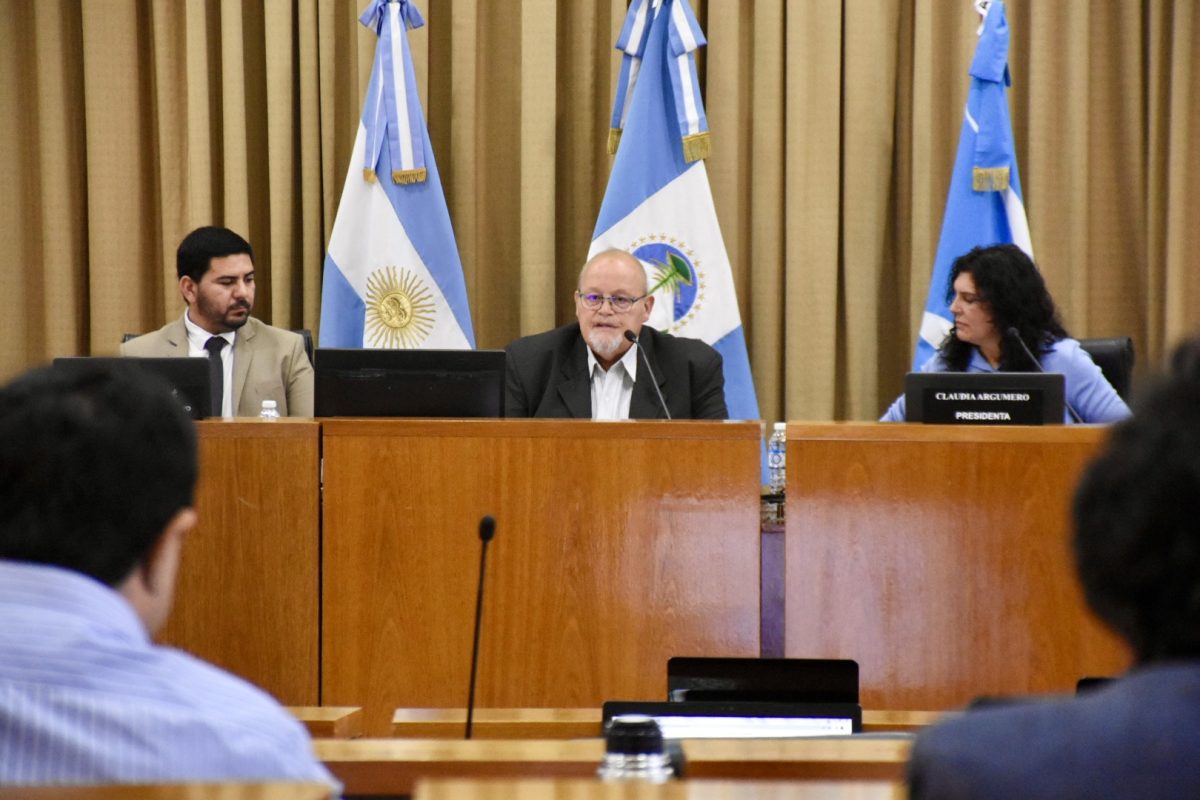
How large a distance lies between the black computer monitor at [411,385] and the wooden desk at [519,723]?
1.07 meters

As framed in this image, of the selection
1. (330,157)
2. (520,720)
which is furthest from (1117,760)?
(330,157)

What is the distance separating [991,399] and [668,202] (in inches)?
97.2

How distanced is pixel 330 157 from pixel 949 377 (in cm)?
333

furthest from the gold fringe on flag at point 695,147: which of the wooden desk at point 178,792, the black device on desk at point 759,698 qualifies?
the wooden desk at point 178,792

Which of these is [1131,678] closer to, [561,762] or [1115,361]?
[561,762]

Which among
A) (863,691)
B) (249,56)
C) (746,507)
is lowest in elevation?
(863,691)

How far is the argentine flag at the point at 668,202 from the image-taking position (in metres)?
5.41

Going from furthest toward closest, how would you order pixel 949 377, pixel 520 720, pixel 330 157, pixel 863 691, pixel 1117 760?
pixel 330 157, pixel 949 377, pixel 863 691, pixel 520 720, pixel 1117 760

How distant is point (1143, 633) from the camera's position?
92cm

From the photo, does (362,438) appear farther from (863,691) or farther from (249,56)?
(249,56)

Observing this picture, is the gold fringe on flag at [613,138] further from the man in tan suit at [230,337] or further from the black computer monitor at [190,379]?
the black computer monitor at [190,379]

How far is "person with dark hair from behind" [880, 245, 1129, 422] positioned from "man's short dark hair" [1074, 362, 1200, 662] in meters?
3.41

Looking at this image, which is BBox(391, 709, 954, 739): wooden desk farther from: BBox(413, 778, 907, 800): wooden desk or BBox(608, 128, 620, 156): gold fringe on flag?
BBox(608, 128, 620, 156): gold fringe on flag

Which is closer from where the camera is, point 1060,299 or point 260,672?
point 260,672
